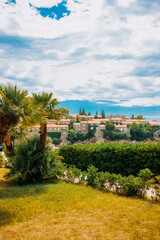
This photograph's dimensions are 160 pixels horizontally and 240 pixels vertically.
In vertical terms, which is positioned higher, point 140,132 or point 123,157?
point 140,132

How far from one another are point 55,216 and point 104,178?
2.12 metres

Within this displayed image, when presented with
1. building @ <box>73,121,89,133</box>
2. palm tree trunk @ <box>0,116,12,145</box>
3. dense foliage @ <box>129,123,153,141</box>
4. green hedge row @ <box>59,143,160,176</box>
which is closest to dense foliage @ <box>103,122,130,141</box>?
Result: dense foliage @ <box>129,123,153,141</box>

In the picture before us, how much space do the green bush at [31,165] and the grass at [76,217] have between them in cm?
145

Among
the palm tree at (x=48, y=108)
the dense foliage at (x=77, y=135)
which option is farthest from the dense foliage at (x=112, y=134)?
the palm tree at (x=48, y=108)

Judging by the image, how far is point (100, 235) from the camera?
272cm

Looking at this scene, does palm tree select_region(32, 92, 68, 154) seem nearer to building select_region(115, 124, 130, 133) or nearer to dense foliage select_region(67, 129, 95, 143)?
dense foliage select_region(67, 129, 95, 143)

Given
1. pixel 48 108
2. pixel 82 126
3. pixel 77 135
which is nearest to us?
pixel 48 108

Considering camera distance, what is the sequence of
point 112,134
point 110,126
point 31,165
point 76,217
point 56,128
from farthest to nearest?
1. point 110,126
2. point 112,134
3. point 56,128
4. point 31,165
5. point 76,217

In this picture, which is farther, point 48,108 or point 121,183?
point 48,108

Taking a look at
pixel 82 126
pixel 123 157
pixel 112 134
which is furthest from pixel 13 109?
pixel 82 126

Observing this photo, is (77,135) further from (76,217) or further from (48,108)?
(76,217)

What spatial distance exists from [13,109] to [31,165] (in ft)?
10.4

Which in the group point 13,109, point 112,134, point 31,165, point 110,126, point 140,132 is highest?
point 110,126

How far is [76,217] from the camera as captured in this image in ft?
10.9
